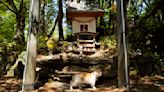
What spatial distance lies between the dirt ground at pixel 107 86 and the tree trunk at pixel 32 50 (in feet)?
1.23

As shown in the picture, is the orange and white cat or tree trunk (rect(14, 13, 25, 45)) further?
tree trunk (rect(14, 13, 25, 45))

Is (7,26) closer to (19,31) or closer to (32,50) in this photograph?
(19,31)

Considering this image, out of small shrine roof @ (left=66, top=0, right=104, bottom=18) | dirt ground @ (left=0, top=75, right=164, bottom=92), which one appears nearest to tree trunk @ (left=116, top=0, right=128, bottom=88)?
dirt ground @ (left=0, top=75, right=164, bottom=92)

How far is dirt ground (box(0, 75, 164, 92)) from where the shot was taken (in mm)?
7578

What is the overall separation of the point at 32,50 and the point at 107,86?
8.14 ft

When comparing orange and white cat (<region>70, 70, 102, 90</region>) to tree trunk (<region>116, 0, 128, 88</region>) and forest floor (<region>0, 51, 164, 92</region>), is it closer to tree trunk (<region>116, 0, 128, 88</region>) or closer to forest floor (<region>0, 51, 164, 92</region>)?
forest floor (<region>0, 51, 164, 92</region>)

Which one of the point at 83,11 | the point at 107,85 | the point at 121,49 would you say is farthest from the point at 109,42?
the point at 121,49

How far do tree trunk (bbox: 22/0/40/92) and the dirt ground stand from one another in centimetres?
37

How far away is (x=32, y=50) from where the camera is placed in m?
7.98

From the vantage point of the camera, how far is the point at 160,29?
10.0 meters

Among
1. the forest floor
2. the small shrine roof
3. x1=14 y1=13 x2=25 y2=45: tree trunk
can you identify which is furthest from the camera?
the small shrine roof

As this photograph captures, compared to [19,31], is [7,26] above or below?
above

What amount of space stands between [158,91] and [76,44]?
8.58m

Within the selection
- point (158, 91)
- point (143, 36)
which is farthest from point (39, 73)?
point (143, 36)
